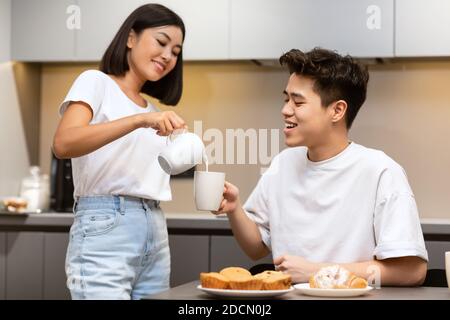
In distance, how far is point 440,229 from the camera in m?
2.86

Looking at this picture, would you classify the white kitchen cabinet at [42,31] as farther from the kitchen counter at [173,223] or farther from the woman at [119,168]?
the woman at [119,168]

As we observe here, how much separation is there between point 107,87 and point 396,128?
72.4 inches

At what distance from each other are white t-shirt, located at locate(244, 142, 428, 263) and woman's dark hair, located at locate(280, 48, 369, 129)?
0.13m

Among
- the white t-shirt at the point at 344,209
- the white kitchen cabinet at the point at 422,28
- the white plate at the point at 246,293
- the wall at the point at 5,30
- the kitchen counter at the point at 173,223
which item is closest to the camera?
the white plate at the point at 246,293

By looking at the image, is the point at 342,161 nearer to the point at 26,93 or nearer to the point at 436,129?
the point at 436,129

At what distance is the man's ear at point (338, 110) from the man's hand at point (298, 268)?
41cm

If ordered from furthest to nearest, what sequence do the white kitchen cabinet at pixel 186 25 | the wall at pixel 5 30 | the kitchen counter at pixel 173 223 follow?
the wall at pixel 5 30
the white kitchen cabinet at pixel 186 25
the kitchen counter at pixel 173 223

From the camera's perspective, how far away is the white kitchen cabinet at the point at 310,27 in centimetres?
316

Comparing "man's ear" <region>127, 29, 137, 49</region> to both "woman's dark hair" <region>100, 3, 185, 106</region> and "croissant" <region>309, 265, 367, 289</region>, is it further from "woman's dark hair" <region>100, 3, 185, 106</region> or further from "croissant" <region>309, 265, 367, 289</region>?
"croissant" <region>309, 265, 367, 289</region>

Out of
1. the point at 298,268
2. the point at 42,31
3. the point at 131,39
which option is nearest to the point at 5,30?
the point at 42,31

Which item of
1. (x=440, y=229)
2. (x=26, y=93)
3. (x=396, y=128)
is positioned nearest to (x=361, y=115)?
(x=396, y=128)

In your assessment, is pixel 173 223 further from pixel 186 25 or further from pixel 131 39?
pixel 131 39

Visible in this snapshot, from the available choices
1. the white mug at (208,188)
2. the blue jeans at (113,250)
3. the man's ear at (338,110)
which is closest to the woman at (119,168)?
the blue jeans at (113,250)

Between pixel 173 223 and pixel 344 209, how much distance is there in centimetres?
142
